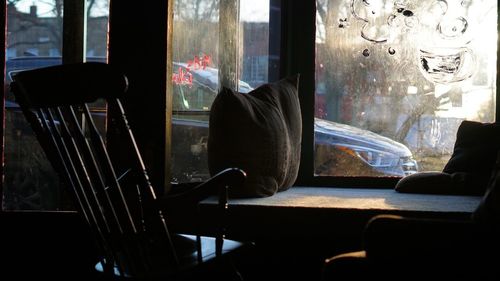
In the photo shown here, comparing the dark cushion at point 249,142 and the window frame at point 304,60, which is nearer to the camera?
the dark cushion at point 249,142

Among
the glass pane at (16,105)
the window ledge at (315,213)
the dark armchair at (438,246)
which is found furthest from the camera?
the glass pane at (16,105)

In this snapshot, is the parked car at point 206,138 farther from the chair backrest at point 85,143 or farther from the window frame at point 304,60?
the chair backrest at point 85,143

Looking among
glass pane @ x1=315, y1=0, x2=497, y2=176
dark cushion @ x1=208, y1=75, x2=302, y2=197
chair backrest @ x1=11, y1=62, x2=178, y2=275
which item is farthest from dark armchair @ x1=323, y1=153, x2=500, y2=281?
glass pane @ x1=315, y1=0, x2=497, y2=176

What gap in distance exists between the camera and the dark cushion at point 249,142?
257 centimetres

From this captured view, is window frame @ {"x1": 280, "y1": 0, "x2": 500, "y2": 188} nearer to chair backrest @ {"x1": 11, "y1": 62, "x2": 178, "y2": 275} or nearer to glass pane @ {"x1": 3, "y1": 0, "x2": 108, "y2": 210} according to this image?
glass pane @ {"x1": 3, "y1": 0, "x2": 108, "y2": 210}

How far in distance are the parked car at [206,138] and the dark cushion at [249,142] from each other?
10.8 inches

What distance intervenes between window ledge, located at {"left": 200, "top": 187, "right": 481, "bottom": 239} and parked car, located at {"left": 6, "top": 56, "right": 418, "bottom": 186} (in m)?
0.40

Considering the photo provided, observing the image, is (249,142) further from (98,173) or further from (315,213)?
(98,173)

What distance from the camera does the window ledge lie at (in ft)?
7.48

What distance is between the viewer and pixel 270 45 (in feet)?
10.8

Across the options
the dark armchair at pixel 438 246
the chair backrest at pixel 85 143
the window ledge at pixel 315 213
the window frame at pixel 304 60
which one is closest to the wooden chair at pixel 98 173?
the chair backrest at pixel 85 143

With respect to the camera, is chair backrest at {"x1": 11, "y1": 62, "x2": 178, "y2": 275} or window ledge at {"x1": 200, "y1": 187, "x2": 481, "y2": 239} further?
window ledge at {"x1": 200, "y1": 187, "x2": 481, "y2": 239}

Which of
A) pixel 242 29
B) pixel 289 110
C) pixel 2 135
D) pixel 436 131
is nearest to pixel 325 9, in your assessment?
pixel 242 29

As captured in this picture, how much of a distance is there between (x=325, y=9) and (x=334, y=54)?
0.80 feet
